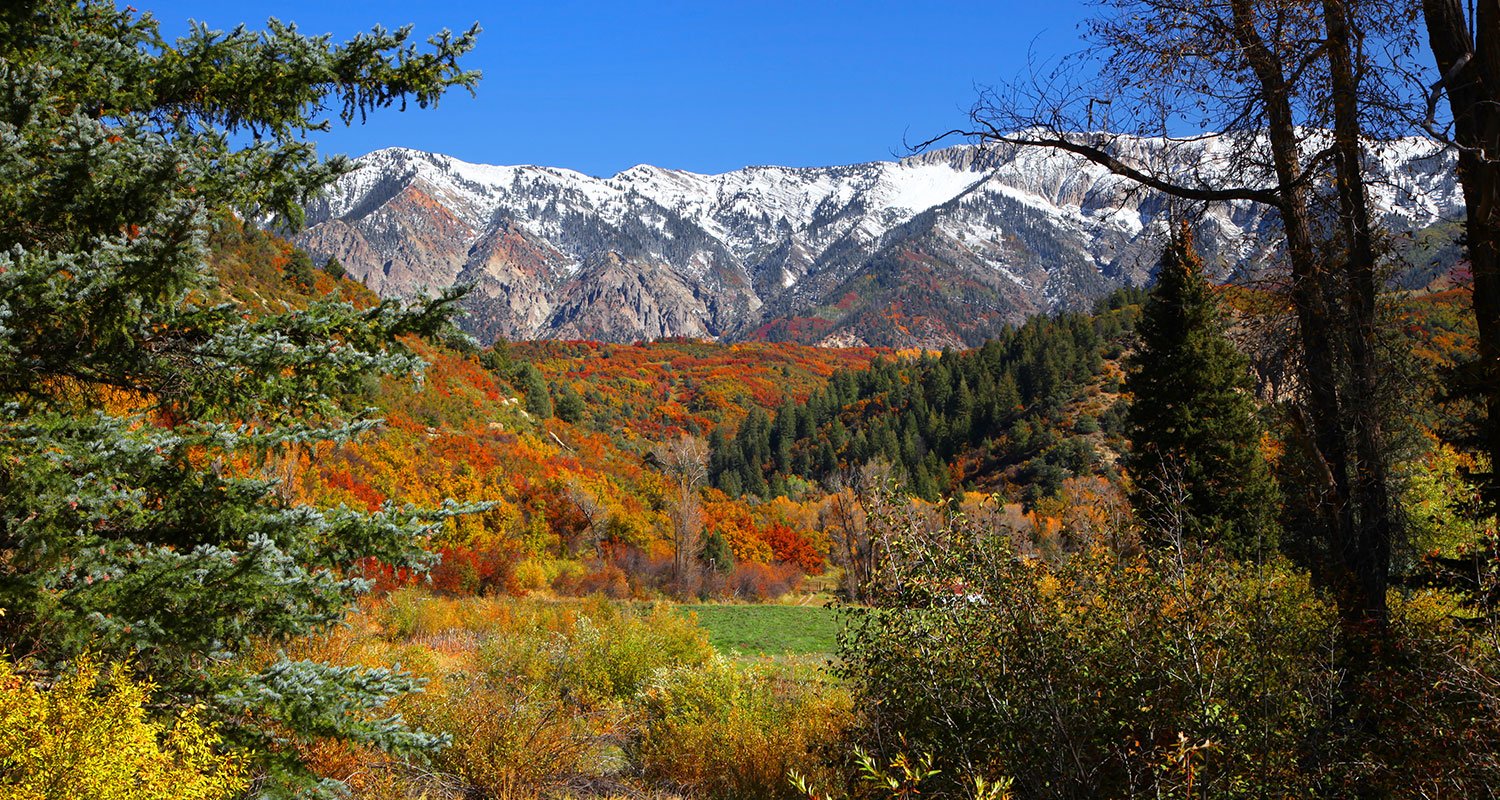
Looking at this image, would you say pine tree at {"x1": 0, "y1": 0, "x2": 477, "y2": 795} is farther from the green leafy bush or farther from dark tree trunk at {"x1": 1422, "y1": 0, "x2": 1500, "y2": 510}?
dark tree trunk at {"x1": 1422, "y1": 0, "x2": 1500, "y2": 510}

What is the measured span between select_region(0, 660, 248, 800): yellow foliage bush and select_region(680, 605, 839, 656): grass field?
15.4 m

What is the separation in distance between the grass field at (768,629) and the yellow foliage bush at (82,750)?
15429 millimetres

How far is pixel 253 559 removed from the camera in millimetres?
4656

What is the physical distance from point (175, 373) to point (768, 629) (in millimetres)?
21437

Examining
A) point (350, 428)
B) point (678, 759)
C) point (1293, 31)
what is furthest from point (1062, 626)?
point (678, 759)

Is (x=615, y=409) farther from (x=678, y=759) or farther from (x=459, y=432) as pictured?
(x=678, y=759)

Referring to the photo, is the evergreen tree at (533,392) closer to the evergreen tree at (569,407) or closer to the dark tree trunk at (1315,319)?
the evergreen tree at (569,407)

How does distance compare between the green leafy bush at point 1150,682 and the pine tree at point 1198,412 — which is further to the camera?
the pine tree at point 1198,412

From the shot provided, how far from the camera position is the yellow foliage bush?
132 inches

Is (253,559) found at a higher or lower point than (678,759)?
higher

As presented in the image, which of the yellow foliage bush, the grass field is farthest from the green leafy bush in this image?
the grass field

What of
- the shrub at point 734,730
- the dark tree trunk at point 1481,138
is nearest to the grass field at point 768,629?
the shrub at point 734,730

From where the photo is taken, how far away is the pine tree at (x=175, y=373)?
15.0ft

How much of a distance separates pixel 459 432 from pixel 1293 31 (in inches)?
1533
